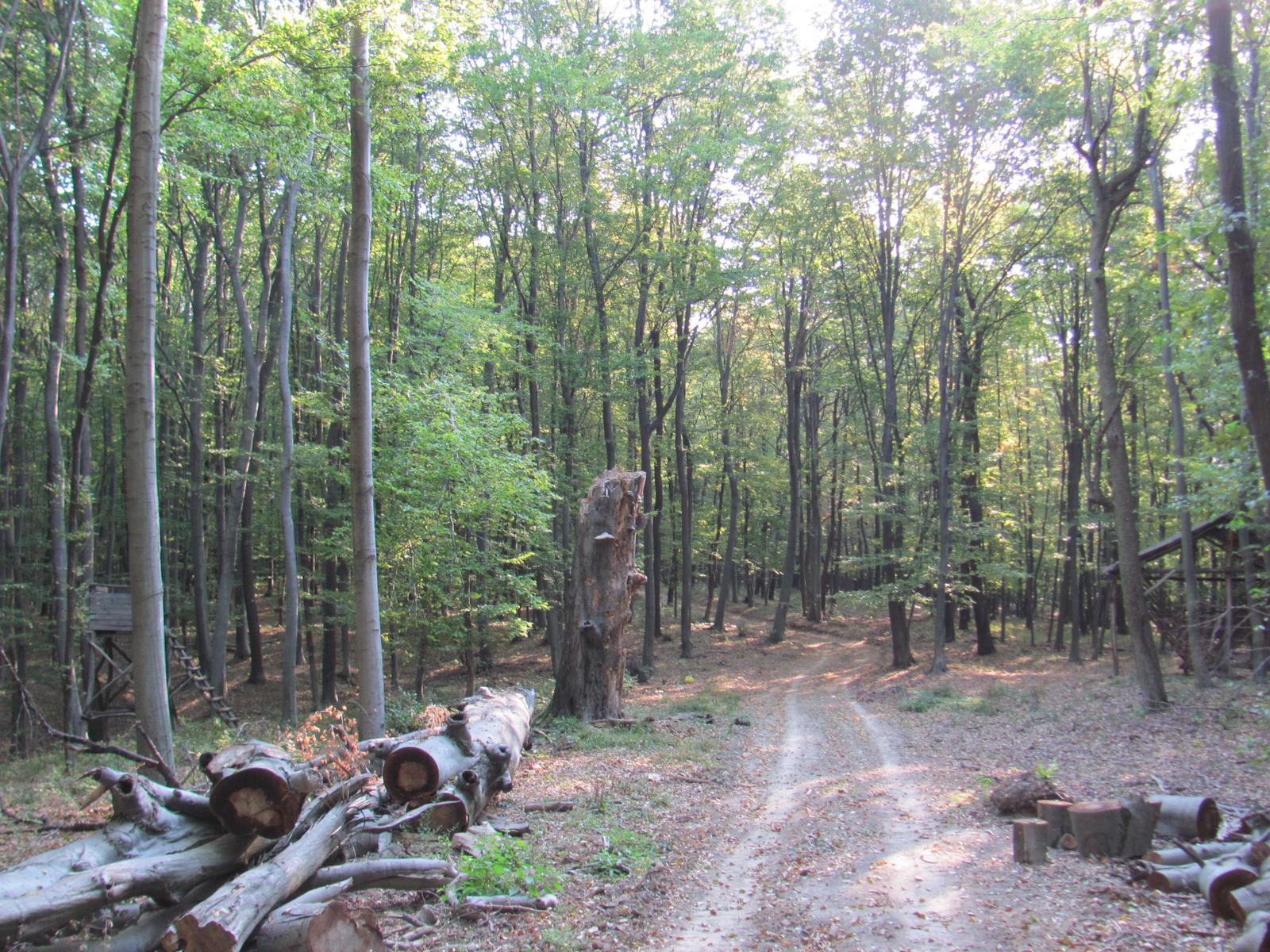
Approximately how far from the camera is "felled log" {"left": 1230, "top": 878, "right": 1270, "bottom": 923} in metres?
4.00

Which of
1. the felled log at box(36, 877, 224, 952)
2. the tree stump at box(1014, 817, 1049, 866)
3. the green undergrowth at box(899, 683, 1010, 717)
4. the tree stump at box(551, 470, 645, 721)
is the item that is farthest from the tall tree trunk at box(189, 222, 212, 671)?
the tree stump at box(1014, 817, 1049, 866)

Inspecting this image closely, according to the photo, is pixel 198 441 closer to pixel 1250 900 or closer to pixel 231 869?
pixel 231 869

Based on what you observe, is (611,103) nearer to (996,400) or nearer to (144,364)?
(144,364)

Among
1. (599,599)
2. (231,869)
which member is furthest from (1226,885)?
(599,599)

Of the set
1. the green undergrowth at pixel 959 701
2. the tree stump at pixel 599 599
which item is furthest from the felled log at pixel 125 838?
the green undergrowth at pixel 959 701

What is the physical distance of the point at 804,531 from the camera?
3712cm

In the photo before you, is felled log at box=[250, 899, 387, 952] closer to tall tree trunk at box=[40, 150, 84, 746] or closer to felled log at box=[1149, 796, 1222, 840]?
felled log at box=[1149, 796, 1222, 840]

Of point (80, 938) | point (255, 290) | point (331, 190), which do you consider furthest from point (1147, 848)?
point (255, 290)

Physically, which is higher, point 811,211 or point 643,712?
point 811,211

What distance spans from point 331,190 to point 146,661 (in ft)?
36.8

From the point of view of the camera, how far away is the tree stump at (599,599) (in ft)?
39.9

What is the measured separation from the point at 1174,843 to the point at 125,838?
710 cm

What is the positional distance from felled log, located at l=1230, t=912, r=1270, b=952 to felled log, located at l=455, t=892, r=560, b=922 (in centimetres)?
395

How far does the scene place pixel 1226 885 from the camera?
431 centimetres
